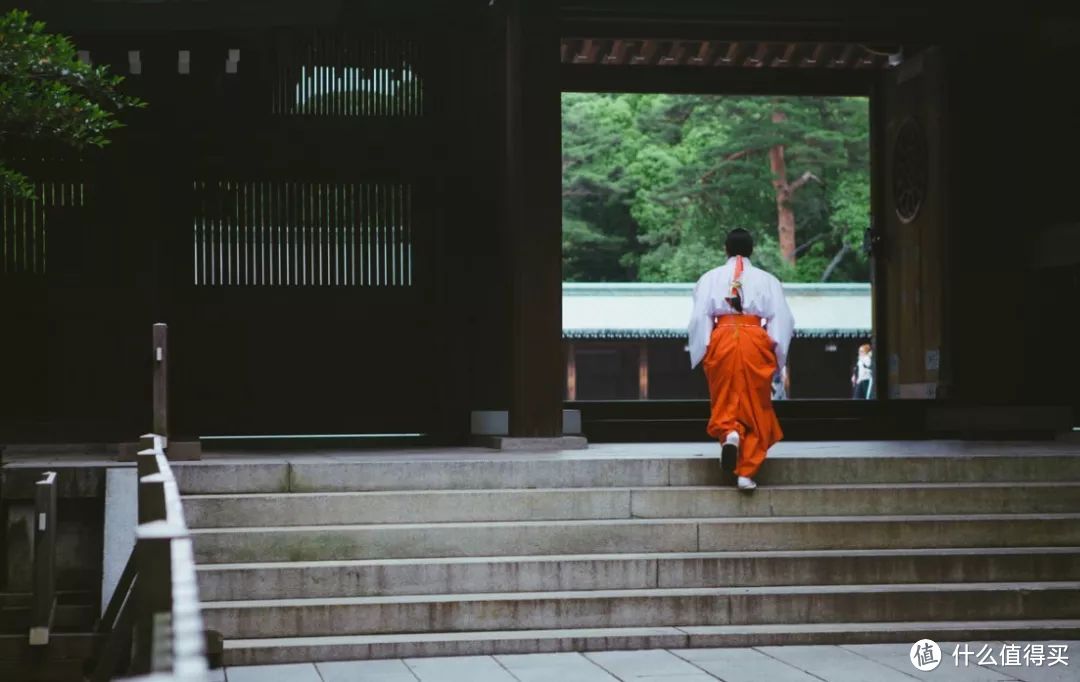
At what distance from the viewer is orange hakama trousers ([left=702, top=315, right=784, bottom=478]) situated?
28.0 feet

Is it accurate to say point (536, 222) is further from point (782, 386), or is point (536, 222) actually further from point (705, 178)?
point (705, 178)

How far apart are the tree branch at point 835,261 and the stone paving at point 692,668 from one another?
873 inches

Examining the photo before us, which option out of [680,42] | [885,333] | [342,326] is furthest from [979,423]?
[342,326]

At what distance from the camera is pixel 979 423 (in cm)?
1162

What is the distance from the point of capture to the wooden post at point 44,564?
25.3 feet

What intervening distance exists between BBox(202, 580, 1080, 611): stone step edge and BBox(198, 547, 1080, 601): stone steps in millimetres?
44

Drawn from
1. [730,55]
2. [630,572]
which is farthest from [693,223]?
[630,572]

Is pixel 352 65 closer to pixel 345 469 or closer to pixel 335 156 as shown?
pixel 335 156

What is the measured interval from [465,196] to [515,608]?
4715 millimetres

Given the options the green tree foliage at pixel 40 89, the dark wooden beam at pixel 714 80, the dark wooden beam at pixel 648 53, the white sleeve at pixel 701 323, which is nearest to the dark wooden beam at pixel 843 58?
the dark wooden beam at pixel 714 80

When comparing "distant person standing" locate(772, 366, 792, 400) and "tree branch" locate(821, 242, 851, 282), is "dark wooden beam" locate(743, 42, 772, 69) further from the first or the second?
"tree branch" locate(821, 242, 851, 282)

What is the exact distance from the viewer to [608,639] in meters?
7.22

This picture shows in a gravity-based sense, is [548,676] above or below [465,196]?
below

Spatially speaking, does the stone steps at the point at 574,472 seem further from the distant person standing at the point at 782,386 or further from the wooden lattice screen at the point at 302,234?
the distant person standing at the point at 782,386
